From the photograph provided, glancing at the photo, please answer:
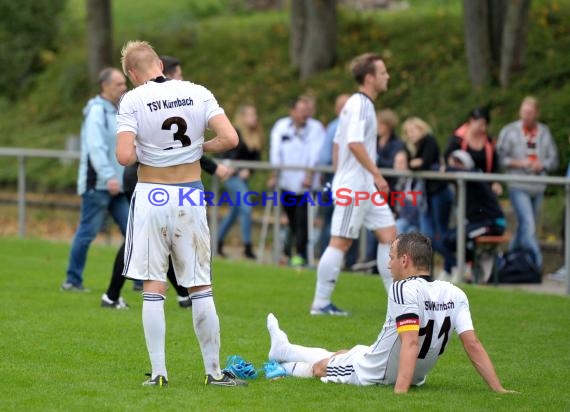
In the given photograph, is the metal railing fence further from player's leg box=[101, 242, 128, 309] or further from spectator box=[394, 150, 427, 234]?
player's leg box=[101, 242, 128, 309]

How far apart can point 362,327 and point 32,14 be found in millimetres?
23572

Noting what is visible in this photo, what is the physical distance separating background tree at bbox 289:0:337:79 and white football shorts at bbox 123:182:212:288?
1735 cm

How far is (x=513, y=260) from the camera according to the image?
1467 centimetres

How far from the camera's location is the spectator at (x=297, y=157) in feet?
54.1

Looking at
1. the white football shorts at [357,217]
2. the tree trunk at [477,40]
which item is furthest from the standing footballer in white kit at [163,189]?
the tree trunk at [477,40]

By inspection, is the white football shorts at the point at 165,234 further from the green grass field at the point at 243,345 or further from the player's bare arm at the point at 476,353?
the player's bare arm at the point at 476,353

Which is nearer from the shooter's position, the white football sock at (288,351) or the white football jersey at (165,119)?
the white football jersey at (165,119)

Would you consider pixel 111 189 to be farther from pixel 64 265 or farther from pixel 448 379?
pixel 448 379

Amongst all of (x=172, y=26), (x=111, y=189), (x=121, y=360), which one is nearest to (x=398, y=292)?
(x=121, y=360)

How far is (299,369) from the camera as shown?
8453mm

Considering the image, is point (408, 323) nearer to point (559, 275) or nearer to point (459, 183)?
point (459, 183)

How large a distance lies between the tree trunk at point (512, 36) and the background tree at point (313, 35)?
4676 mm

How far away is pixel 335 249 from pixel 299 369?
3.19 meters

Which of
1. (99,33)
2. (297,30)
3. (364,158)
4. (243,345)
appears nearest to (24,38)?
(99,33)
